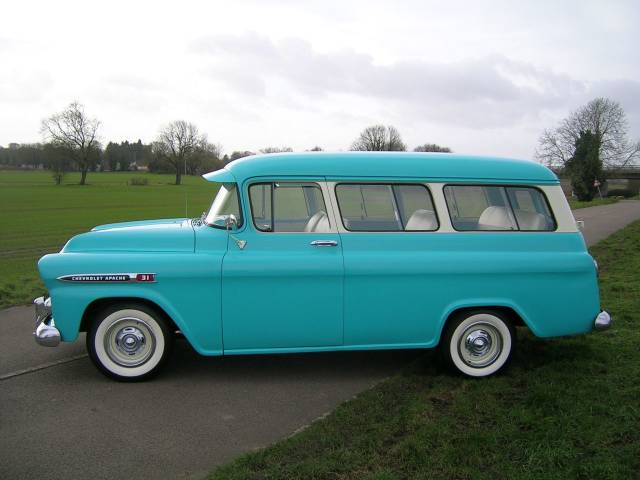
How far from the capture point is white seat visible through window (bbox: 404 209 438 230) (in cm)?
459

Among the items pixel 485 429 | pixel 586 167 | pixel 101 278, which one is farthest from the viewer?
pixel 586 167

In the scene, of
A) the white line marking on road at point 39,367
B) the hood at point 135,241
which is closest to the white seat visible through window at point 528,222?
the hood at point 135,241

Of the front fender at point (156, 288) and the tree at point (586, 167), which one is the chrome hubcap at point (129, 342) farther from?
the tree at point (586, 167)

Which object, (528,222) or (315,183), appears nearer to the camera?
(315,183)

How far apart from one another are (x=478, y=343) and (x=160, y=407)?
8.86 feet

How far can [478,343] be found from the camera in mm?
4598

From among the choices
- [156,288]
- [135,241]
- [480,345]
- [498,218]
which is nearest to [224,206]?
[135,241]

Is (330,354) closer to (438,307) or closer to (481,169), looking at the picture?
(438,307)

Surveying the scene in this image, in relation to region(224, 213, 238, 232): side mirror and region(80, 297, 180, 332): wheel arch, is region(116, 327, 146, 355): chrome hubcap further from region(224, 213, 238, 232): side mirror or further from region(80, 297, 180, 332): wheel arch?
→ region(224, 213, 238, 232): side mirror

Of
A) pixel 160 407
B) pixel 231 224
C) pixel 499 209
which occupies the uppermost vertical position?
pixel 499 209

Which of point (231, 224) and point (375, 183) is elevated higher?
point (375, 183)

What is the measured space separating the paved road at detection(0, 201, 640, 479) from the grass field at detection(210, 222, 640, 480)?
31 cm

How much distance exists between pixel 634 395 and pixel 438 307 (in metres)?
1.59

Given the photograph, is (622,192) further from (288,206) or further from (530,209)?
(288,206)
